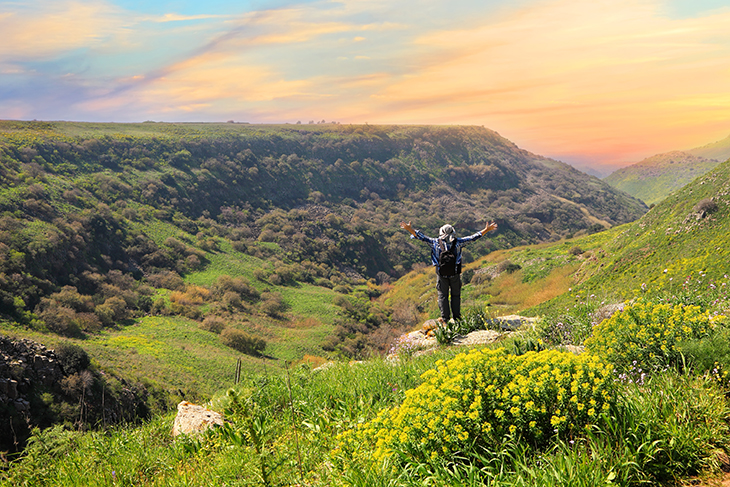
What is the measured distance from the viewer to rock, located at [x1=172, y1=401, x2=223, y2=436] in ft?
15.8

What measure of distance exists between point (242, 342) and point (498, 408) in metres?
33.4

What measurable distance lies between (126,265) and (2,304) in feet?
59.0

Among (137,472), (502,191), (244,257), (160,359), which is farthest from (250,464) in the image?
(502,191)

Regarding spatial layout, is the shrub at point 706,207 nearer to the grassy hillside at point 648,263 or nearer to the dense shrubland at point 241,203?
the grassy hillside at point 648,263

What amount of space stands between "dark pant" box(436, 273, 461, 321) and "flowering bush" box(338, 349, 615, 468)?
517 cm

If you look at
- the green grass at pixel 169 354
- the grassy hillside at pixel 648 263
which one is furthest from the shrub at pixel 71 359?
the grassy hillside at pixel 648 263

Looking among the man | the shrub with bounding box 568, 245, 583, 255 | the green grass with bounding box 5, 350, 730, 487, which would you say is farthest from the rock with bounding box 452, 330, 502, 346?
the shrub with bounding box 568, 245, 583, 255

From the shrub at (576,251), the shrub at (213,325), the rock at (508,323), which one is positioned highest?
the rock at (508,323)

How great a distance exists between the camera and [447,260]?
803 centimetres

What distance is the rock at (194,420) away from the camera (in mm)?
4812

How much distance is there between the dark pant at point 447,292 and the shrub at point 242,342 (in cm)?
2812

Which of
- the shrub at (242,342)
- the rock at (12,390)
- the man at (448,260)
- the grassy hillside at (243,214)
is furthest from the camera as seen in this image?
the grassy hillside at (243,214)

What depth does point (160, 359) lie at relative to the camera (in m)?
26.2

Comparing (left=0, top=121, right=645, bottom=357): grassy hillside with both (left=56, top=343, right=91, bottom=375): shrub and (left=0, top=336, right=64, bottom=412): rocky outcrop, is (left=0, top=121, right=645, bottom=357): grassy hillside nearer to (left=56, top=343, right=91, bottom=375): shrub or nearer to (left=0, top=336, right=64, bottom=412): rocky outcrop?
(left=56, top=343, right=91, bottom=375): shrub
